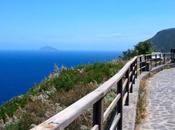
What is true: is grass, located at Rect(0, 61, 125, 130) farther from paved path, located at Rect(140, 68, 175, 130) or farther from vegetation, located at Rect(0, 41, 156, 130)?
paved path, located at Rect(140, 68, 175, 130)

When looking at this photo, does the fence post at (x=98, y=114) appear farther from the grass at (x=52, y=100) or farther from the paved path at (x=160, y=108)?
the paved path at (x=160, y=108)

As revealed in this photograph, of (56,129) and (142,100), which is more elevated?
(56,129)

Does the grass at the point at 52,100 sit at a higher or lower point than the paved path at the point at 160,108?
higher

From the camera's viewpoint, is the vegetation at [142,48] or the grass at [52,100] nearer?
the grass at [52,100]

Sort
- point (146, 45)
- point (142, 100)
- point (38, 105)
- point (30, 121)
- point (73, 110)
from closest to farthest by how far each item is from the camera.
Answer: point (73, 110) < point (30, 121) < point (38, 105) < point (142, 100) < point (146, 45)

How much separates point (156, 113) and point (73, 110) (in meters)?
8.19

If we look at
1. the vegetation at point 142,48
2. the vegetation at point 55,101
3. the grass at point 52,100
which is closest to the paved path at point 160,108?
the vegetation at point 55,101

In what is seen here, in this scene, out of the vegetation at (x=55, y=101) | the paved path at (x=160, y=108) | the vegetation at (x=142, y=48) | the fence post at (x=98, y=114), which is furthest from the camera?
the vegetation at (x=142, y=48)

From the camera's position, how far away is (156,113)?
12.2 m

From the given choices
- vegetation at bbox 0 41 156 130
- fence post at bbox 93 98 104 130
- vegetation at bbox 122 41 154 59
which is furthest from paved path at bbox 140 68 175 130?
vegetation at bbox 122 41 154 59

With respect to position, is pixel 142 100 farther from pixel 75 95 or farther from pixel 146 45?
pixel 146 45

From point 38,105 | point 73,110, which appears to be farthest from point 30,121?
point 73,110

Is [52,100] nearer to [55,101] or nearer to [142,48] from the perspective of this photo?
[55,101]

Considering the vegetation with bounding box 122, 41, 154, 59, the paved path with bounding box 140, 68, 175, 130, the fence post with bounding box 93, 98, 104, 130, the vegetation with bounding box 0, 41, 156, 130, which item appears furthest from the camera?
the vegetation with bounding box 122, 41, 154, 59
